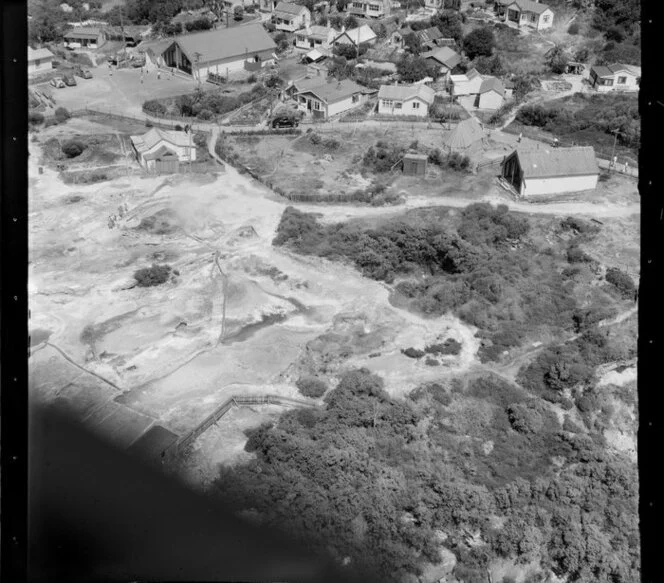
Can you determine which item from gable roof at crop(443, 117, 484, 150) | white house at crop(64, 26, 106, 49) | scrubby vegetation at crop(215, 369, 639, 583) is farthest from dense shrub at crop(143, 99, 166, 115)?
scrubby vegetation at crop(215, 369, 639, 583)

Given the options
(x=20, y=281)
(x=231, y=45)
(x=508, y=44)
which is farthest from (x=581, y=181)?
(x=20, y=281)

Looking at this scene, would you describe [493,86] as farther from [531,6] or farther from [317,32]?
[317,32]

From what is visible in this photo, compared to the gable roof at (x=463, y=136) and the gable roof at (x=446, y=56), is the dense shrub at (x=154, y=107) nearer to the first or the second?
the gable roof at (x=463, y=136)

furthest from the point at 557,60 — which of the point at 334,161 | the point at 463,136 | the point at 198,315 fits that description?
the point at 198,315

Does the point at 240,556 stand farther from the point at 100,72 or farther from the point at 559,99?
the point at 100,72

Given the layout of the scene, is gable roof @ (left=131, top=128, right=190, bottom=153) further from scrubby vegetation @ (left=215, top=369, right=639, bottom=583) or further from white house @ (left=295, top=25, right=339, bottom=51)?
white house @ (left=295, top=25, right=339, bottom=51)

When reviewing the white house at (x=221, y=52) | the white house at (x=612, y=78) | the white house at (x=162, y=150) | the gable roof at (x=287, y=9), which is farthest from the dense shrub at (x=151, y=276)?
the gable roof at (x=287, y=9)
